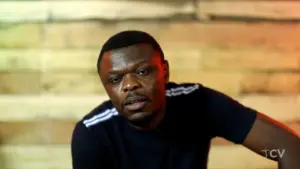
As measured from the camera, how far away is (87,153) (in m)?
1.05

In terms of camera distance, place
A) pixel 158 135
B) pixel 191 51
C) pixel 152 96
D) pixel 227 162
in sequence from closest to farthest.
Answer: pixel 152 96
pixel 158 135
pixel 227 162
pixel 191 51

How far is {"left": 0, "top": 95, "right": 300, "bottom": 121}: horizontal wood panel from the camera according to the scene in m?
1.79

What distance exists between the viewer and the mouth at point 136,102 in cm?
98

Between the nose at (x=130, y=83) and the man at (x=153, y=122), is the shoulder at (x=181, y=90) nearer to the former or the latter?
the man at (x=153, y=122)

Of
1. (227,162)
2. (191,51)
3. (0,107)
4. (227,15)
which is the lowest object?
(227,162)

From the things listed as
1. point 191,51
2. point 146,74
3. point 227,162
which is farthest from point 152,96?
point 191,51

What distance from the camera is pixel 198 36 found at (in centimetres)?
192

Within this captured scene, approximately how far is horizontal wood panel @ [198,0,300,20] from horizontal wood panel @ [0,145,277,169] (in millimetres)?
537

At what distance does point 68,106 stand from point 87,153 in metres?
0.77

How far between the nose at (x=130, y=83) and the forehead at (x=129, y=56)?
0.08ft

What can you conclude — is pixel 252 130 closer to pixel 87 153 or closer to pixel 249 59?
pixel 87 153

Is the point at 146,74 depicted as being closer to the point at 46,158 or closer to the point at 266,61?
the point at 46,158

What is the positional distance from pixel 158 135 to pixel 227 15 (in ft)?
3.20
